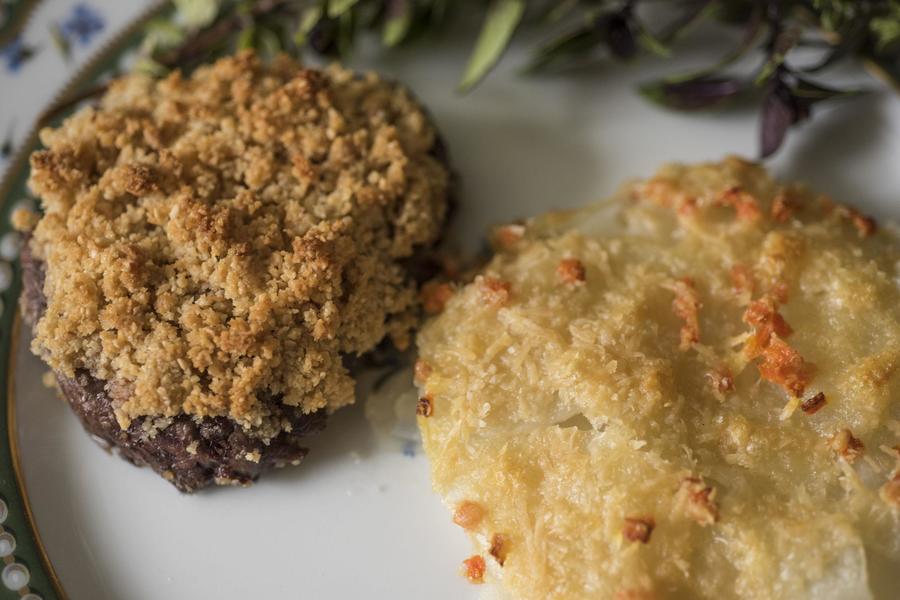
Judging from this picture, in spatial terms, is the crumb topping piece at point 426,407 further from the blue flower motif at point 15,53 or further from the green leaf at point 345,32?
the blue flower motif at point 15,53

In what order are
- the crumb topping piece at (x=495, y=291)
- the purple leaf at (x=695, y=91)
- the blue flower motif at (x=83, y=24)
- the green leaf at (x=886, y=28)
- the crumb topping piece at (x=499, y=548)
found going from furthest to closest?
the blue flower motif at (x=83, y=24)
the purple leaf at (x=695, y=91)
the green leaf at (x=886, y=28)
the crumb topping piece at (x=495, y=291)
the crumb topping piece at (x=499, y=548)

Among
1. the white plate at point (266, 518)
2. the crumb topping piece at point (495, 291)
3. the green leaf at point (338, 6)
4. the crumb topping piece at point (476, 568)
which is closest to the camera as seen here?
the crumb topping piece at point (476, 568)

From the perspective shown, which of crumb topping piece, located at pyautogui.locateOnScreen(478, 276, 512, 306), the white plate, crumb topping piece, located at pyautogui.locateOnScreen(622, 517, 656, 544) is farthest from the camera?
crumb topping piece, located at pyautogui.locateOnScreen(478, 276, 512, 306)

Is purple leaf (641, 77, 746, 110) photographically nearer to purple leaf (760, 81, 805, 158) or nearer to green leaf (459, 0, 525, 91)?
purple leaf (760, 81, 805, 158)

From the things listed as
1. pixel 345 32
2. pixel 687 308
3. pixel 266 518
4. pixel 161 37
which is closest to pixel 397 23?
pixel 345 32

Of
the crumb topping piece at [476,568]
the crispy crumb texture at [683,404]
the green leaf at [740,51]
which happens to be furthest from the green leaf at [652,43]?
the crumb topping piece at [476,568]

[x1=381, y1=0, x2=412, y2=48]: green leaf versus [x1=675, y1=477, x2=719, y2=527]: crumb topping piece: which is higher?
[x1=381, y1=0, x2=412, y2=48]: green leaf

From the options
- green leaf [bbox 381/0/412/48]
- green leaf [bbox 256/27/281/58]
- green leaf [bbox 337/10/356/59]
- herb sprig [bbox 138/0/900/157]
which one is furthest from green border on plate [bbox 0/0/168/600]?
green leaf [bbox 381/0/412/48]
